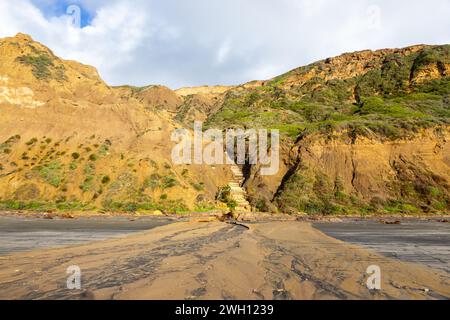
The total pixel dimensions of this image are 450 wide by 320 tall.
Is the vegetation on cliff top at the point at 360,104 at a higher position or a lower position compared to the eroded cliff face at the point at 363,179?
higher

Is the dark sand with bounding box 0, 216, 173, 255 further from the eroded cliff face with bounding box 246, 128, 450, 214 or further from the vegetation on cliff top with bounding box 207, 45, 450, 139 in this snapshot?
the vegetation on cliff top with bounding box 207, 45, 450, 139

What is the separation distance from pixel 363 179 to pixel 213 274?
1716 inches

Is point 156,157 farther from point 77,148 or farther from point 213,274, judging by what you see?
point 213,274

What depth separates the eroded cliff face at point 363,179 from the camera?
4447 centimetres

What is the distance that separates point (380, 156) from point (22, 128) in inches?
2130

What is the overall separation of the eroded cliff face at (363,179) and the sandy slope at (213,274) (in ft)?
113

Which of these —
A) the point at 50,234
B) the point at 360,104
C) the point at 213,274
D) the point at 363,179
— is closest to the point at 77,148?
the point at 50,234

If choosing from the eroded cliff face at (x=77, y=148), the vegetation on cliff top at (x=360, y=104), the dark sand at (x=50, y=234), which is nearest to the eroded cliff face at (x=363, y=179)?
the vegetation on cliff top at (x=360, y=104)

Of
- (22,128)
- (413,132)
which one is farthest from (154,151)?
(413,132)

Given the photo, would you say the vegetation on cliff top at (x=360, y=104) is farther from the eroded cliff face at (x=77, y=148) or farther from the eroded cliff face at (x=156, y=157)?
the eroded cliff face at (x=77, y=148)

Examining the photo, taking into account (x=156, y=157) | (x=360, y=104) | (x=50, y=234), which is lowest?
(x=50, y=234)

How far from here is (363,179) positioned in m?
47.6

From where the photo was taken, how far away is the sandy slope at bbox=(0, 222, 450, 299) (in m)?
6.78
